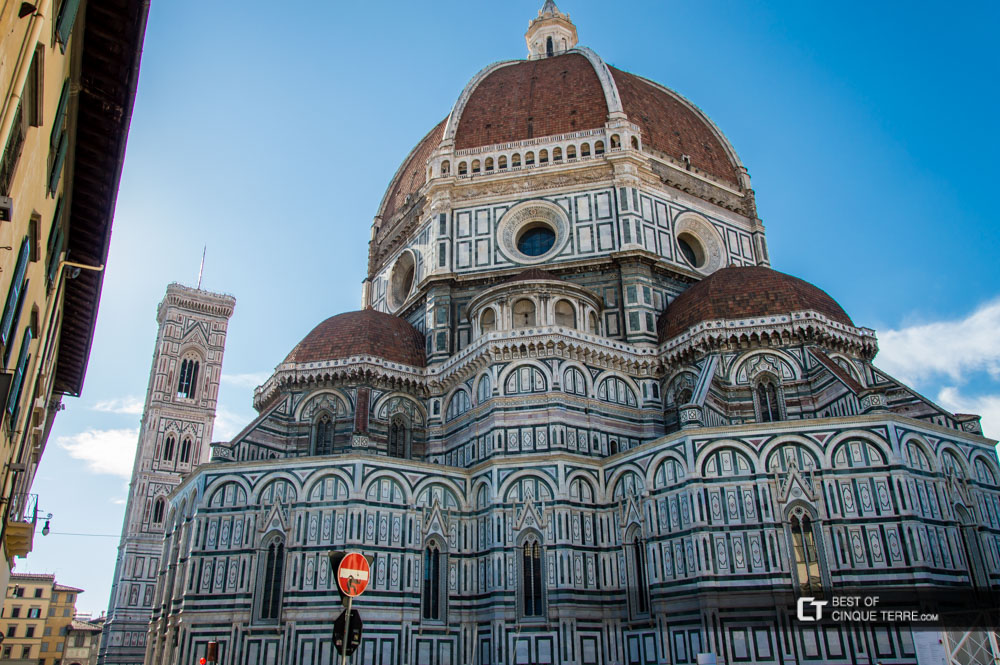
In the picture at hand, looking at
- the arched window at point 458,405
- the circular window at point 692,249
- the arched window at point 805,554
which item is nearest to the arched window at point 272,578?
the arched window at point 458,405

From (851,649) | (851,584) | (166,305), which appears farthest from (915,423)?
(166,305)

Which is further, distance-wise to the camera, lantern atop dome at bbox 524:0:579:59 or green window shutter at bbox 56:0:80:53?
lantern atop dome at bbox 524:0:579:59

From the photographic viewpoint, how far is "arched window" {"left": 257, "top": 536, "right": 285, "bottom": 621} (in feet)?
76.9

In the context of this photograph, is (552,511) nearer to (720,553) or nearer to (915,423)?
(720,553)

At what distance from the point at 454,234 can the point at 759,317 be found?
499 inches

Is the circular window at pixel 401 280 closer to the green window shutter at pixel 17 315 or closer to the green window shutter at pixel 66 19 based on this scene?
the green window shutter at pixel 17 315

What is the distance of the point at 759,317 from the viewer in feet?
87.3

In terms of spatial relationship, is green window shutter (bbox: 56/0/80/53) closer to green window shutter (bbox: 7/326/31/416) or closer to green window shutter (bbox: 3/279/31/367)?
green window shutter (bbox: 3/279/31/367)

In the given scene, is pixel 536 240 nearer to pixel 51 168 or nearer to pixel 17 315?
pixel 51 168

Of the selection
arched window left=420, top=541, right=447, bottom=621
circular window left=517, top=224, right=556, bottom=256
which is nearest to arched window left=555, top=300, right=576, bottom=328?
circular window left=517, top=224, right=556, bottom=256

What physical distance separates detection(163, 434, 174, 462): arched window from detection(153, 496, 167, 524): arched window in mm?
2647

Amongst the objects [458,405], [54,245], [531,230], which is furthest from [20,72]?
[531,230]

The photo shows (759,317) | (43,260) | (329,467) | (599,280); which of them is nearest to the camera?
(43,260)

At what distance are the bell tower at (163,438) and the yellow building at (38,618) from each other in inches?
767
